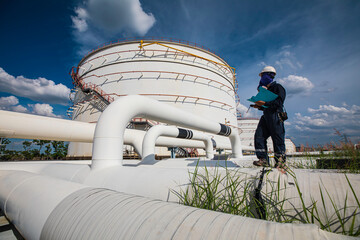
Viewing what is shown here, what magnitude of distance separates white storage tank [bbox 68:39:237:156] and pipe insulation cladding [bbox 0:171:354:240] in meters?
15.3

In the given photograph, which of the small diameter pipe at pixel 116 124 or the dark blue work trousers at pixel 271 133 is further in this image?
the dark blue work trousers at pixel 271 133

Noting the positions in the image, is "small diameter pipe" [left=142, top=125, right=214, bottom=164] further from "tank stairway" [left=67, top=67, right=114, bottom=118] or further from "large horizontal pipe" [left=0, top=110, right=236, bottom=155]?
"tank stairway" [left=67, top=67, right=114, bottom=118]

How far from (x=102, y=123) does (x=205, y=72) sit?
59.1 feet

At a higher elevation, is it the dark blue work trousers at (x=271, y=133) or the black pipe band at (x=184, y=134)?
the black pipe band at (x=184, y=134)

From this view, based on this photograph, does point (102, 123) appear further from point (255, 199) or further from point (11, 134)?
point (11, 134)

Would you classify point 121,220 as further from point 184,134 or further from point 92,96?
point 92,96

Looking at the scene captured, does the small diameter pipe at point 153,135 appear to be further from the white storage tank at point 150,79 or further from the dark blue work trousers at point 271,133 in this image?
the white storage tank at point 150,79

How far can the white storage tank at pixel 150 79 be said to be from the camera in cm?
1636

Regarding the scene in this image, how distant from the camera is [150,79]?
16.6m

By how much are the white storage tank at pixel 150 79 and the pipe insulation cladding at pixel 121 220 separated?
604 inches

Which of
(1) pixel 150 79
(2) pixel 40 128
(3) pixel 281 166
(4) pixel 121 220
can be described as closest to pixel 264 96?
(3) pixel 281 166

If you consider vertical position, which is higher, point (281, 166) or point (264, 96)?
point (264, 96)

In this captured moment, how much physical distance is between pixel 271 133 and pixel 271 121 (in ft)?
0.62

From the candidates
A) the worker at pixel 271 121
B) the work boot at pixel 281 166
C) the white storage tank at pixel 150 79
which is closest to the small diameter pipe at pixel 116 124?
the worker at pixel 271 121
